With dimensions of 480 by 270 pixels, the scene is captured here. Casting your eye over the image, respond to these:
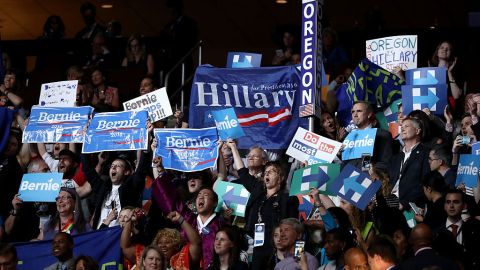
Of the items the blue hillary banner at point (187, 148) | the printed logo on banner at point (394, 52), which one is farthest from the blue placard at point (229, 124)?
the printed logo on banner at point (394, 52)

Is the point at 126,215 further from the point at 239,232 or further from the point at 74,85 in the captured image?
the point at 74,85

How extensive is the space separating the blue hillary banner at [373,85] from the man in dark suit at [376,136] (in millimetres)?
1050

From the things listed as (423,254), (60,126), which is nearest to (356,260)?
(423,254)

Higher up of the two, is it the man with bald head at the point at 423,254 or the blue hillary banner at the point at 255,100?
the blue hillary banner at the point at 255,100

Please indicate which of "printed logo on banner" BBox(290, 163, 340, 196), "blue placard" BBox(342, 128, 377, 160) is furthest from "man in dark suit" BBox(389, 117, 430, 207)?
"printed logo on banner" BBox(290, 163, 340, 196)

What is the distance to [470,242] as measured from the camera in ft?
44.9

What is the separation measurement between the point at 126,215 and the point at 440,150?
321 centimetres

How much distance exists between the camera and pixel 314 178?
48.3 ft

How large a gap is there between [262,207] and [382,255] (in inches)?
110

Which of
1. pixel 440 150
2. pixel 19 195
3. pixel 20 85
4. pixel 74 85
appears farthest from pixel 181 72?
pixel 440 150

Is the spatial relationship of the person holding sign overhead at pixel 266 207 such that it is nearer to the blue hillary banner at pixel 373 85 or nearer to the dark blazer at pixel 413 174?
the dark blazer at pixel 413 174

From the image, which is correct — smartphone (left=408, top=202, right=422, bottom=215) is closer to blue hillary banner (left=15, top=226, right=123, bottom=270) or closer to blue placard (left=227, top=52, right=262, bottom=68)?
blue hillary banner (left=15, top=226, right=123, bottom=270)

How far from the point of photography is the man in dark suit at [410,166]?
15.0 m

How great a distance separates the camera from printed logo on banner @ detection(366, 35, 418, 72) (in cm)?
1741
